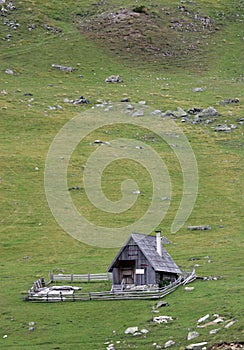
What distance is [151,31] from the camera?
14888 cm

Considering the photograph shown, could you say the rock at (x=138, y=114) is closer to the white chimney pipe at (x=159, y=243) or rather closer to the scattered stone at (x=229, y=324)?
the white chimney pipe at (x=159, y=243)

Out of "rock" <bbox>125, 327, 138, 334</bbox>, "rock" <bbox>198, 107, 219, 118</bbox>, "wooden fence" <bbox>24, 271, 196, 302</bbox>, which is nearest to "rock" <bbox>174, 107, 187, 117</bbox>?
"rock" <bbox>198, 107, 219, 118</bbox>

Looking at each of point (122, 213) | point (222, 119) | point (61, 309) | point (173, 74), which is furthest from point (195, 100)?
point (61, 309)

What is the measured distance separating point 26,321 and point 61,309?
2.99 m

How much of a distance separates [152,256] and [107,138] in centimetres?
4733

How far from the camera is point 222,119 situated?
4441 inches

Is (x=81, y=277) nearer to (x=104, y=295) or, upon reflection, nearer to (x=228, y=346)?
(x=104, y=295)

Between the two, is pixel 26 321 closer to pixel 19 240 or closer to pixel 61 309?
pixel 61 309

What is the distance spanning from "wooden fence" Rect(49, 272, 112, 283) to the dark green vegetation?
189 centimetres

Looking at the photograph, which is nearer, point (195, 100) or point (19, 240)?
point (19, 240)

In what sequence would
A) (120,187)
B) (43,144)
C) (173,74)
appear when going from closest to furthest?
(120,187) < (43,144) < (173,74)

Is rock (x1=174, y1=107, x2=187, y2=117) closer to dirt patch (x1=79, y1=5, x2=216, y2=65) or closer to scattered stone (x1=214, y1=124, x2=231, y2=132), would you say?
scattered stone (x1=214, y1=124, x2=231, y2=132)

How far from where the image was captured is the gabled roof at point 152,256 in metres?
57.5

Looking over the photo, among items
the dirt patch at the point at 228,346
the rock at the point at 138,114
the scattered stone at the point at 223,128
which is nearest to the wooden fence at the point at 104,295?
the dirt patch at the point at 228,346
